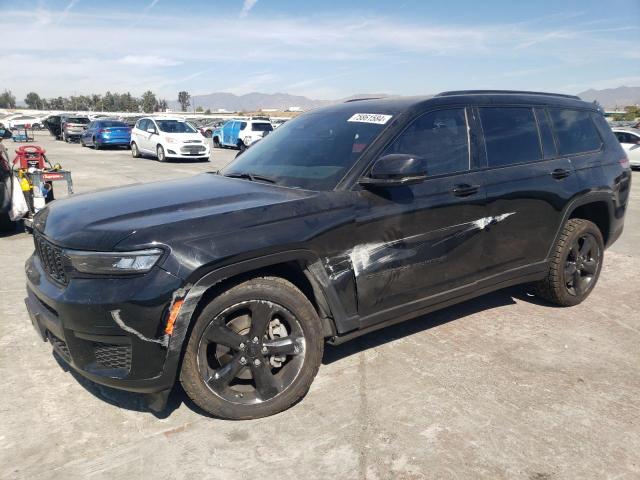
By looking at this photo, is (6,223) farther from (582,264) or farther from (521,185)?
(582,264)

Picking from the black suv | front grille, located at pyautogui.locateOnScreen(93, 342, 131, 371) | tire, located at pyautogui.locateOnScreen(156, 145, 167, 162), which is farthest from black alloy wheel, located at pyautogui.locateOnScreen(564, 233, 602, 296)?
tire, located at pyautogui.locateOnScreen(156, 145, 167, 162)

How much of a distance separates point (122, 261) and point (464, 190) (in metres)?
2.26

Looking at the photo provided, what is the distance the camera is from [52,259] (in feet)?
9.05

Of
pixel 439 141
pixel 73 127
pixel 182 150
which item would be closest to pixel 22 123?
pixel 73 127

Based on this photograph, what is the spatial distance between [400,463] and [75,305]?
1.78 metres

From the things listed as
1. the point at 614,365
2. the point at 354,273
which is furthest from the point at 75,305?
the point at 614,365

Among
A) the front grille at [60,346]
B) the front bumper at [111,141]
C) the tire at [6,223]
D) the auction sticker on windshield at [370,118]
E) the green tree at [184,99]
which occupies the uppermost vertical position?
the green tree at [184,99]

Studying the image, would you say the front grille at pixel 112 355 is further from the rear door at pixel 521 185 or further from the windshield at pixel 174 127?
the windshield at pixel 174 127

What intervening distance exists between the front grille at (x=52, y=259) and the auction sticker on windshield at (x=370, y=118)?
208cm

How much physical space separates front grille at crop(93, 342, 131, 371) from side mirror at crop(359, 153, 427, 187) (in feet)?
5.36

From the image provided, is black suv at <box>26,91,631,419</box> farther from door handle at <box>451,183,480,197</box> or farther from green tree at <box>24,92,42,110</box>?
green tree at <box>24,92,42,110</box>

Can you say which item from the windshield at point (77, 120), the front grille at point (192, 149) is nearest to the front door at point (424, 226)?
the front grille at point (192, 149)

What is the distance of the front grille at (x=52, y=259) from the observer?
265cm

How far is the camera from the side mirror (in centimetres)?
294
